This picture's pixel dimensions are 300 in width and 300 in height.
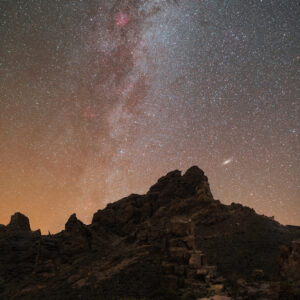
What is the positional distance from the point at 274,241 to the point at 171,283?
85.0 ft

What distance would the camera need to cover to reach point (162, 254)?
96.8 ft

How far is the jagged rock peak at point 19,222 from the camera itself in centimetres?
6109

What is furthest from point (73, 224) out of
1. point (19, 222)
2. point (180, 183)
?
point (180, 183)

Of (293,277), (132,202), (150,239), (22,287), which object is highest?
(132,202)

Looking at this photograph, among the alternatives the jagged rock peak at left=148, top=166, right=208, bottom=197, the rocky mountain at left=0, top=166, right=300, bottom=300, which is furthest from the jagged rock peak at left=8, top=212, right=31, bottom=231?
the jagged rock peak at left=148, top=166, right=208, bottom=197

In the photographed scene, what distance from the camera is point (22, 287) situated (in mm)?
35812

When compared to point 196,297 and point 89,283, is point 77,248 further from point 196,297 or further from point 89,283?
point 196,297

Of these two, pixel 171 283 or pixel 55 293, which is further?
pixel 55 293

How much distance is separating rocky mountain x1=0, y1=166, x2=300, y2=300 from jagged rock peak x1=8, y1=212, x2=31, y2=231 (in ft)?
0.89

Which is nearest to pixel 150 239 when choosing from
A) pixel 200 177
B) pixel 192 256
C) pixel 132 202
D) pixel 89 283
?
pixel 89 283

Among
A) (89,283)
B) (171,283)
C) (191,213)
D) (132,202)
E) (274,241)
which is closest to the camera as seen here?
(171,283)

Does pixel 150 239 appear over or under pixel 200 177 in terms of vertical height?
under

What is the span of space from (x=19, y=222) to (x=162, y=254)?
46.9m

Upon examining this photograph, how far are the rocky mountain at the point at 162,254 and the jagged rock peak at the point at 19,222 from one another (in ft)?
0.89
